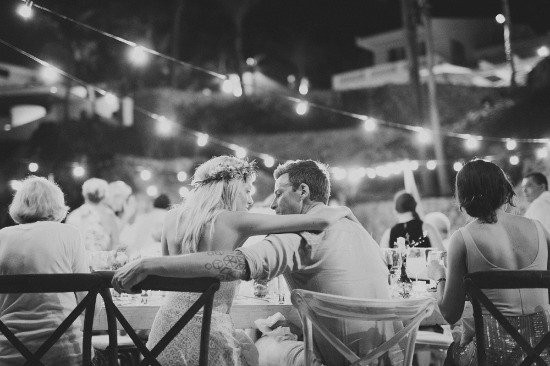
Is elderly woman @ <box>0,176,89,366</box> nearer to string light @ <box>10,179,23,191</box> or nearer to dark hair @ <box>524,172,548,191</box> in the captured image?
string light @ <box>10,179,23,191</box>

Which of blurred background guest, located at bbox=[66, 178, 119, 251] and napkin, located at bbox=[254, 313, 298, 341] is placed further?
blurred background guest, located at bbox=[66, 178, 119, 251]

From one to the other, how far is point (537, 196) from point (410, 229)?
167 centimetres

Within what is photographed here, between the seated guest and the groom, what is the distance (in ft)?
1.12

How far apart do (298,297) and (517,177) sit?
48.0 feet

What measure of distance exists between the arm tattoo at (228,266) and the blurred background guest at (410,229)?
400 centimetres

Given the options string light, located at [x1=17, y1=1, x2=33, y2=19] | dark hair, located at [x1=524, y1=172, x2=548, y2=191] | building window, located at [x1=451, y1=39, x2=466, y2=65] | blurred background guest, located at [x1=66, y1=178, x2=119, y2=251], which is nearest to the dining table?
string light, located at [x1=17, y1=1, x2=33, y2=19]

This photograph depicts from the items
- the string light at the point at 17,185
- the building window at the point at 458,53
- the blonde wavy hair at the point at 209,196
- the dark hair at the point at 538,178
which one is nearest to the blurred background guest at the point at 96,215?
the string light at the point at 17,185

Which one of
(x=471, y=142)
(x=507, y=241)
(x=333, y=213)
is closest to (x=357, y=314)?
(x=333, y=213)

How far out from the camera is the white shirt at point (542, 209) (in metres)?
6.66

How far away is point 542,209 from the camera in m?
6.74

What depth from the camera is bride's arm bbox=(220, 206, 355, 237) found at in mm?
2688

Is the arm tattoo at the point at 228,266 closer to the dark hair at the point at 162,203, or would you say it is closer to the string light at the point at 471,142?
the dark hair at the point at 162,203

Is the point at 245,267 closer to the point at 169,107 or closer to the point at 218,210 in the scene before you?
the point at 218,210

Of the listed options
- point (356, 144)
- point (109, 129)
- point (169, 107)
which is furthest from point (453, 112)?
point (109, 129)
